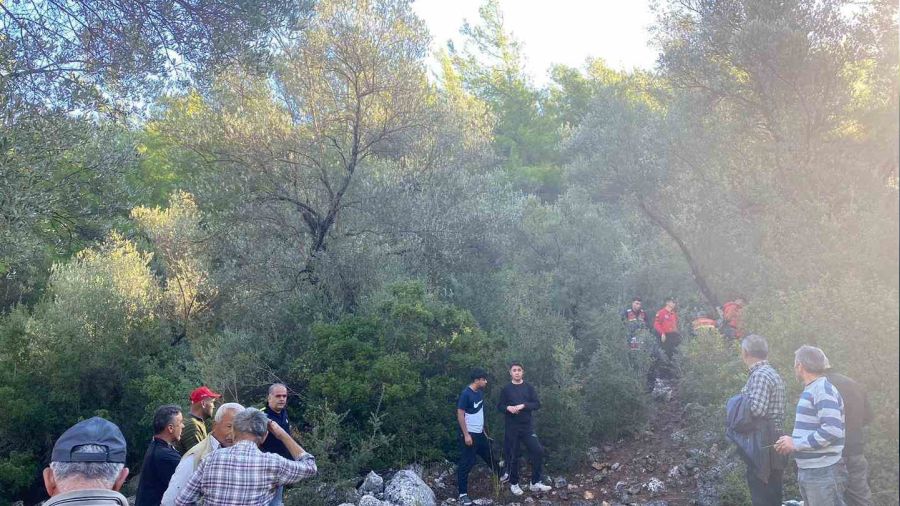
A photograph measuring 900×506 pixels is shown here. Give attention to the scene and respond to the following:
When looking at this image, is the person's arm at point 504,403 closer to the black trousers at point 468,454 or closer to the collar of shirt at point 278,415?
the black trousers at point 468,454

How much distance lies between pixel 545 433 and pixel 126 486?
24.2ft

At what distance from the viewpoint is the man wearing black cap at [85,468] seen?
314 cm

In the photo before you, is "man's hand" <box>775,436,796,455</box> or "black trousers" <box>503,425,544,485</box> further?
"black trousers" <box>503,425,544,485</box>

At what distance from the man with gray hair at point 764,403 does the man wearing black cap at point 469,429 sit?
162 inches

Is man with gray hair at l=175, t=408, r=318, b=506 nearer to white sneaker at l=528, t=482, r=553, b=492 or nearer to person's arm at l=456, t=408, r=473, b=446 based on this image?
person's arm at l=456, t=408, r=473, b=446

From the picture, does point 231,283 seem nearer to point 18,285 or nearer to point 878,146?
point 18,285

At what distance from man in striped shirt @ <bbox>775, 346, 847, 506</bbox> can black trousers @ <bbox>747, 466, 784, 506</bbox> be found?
0.62 m

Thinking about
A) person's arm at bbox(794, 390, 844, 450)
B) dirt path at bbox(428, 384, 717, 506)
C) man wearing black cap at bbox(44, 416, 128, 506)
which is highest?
man wearing black cap at bbox(44, 416, 128, 506)

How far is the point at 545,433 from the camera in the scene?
35.7 feet

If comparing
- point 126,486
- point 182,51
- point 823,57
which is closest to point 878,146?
point 823,57

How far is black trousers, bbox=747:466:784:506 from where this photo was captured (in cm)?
612

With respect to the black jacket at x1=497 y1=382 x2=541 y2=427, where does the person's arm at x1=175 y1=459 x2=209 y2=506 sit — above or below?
above

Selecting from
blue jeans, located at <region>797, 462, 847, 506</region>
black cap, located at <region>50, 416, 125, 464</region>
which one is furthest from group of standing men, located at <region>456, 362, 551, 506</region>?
black cap, located at <region>50, 416, 125, 464</region>

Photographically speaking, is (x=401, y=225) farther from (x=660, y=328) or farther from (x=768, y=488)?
(x=768, y=488)
